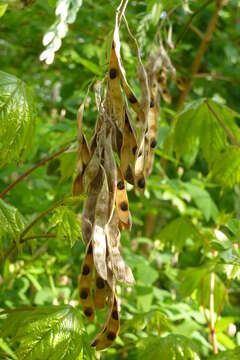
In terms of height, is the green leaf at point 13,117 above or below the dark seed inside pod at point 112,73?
below

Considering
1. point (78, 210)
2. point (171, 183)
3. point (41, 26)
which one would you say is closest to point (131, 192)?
point (171, 183)

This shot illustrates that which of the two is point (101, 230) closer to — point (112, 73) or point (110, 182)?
point (110, 182)

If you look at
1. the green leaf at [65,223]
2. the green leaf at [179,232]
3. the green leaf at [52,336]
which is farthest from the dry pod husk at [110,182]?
the green leaf at [179,232]

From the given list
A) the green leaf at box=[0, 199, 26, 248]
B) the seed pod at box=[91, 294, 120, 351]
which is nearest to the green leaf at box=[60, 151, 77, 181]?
the green leaf at box=[0, 199, 26, 248]

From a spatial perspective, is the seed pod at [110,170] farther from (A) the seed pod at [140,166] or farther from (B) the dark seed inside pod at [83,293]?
(B) the dark seed inside pod at [83,293]

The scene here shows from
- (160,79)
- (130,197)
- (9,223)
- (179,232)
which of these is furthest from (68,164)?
(130,197)

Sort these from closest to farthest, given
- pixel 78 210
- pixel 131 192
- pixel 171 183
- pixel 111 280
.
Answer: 1. pixel 111 280
2. pixel 78 210
3. pixel 171 183
4. pixel 131 192

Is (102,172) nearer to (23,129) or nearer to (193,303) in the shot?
(23,129)
